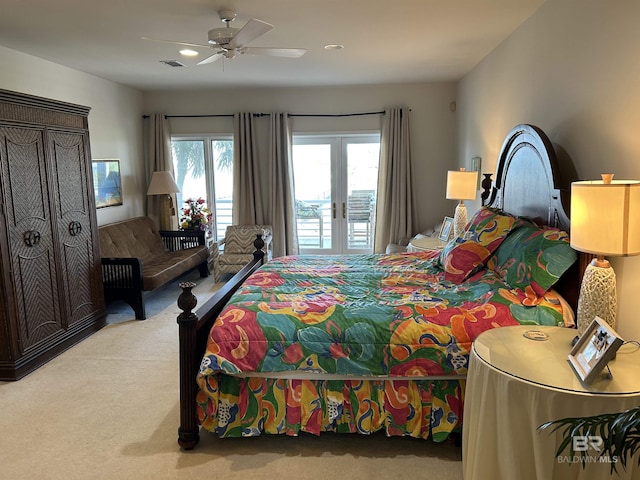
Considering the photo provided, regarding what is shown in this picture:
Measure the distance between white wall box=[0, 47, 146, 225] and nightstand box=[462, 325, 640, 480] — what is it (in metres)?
4.48

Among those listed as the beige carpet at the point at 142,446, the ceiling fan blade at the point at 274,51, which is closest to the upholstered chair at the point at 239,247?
the beige carpet at the point at 142,446

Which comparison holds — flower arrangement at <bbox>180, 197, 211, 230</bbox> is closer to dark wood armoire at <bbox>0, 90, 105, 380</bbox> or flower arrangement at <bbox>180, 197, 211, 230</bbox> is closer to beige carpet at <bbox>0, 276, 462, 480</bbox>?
dark wood armoire at <bbox>0, 90, 105, 380</bbox>

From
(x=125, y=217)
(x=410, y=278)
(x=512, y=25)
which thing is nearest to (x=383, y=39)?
(x=512, y=25)

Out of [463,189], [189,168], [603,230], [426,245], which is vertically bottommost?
[426,245]

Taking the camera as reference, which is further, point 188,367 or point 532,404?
point 188,367

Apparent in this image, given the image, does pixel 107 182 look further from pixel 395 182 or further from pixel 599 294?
pixel 599 294

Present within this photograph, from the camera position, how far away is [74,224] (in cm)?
397

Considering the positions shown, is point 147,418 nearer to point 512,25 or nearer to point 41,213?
point 41,213

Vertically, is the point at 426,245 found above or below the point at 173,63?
below

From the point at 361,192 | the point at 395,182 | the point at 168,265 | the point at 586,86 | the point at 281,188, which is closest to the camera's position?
the point at 586,86

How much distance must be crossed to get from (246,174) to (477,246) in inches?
162

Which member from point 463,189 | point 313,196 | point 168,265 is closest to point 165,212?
point 168,265

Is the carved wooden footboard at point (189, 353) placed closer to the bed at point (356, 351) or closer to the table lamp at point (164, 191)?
the bed at point (356, 351)

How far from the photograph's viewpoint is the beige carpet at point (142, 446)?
2.29 meters
